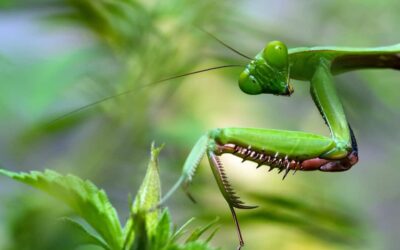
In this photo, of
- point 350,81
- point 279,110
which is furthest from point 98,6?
point 279,110

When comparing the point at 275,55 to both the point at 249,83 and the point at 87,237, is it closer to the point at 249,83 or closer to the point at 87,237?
the point at 249,83

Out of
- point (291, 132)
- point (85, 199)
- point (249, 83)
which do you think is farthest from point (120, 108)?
point (85, 199)

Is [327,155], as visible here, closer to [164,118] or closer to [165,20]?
[165,20]

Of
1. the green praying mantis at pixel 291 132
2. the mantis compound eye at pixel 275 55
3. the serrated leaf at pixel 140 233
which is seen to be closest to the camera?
the serrated leaf at pixel 140 233

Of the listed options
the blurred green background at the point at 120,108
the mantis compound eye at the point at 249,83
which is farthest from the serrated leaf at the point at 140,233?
the mantis compound eye at the point at 249,83

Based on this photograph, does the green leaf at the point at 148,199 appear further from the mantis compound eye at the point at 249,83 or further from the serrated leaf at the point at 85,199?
the mantis compound eye at the point at 249,83

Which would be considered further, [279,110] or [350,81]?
[279,110]

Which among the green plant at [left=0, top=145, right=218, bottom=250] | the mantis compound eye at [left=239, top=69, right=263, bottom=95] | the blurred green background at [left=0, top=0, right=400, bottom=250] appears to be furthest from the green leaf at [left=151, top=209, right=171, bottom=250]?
the mantis compound eye at [left=239, top=69, right=263, bottom=95]
